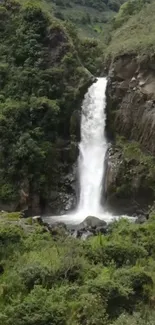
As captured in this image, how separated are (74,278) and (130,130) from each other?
64.6 feet

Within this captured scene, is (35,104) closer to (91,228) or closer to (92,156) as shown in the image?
(92,156)

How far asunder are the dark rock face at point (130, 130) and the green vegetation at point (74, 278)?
11765 millimetres

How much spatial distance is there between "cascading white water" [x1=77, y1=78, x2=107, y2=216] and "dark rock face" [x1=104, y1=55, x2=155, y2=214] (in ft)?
2.15

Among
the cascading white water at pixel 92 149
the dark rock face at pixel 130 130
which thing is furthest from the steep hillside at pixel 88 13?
the dark rock face at pixel 130 130

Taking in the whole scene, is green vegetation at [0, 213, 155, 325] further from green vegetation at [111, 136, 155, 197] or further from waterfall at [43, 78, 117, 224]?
green vegetation at [111, 136, 155, 197]

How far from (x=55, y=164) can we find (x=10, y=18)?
14147 mm

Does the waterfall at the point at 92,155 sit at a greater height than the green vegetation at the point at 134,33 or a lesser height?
lesser

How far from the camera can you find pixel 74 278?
13531 millimetres

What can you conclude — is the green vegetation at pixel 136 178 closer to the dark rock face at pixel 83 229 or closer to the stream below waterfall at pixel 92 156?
the stream below waterfall at pixel 92 156

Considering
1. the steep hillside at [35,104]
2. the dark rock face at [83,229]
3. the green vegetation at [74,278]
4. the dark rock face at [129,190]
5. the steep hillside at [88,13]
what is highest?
the steep hillside at [88,13]

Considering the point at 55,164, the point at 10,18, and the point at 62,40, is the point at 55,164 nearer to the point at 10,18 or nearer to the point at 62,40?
the point at 62,40

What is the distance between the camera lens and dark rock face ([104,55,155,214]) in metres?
29.5

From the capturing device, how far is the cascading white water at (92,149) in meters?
30.2

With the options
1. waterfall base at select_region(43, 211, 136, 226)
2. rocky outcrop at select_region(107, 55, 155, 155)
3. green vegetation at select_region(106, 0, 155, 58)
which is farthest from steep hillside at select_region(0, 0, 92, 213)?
green vegetation at select_region(106, 0, 155, 58)
